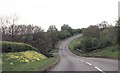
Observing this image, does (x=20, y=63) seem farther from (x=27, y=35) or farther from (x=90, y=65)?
(x=27, y=35)

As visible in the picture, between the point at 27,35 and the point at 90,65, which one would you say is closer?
the point at 90,65

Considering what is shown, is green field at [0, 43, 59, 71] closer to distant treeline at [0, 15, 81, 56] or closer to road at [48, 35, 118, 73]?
road at [48, 35, 118, 73]

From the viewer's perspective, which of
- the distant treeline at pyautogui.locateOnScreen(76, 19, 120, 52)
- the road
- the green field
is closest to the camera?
the road

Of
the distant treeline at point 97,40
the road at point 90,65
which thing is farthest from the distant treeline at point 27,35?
the road at point 90,65

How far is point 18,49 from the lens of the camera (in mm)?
35969

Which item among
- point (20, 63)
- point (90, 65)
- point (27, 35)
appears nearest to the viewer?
point (90, 65)

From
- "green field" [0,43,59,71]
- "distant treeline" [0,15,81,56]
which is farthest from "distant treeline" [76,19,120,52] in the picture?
"green field" [0,43,59,71]

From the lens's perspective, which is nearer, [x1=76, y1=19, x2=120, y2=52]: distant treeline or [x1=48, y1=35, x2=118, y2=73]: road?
[x1=48, y1=35, x2=118, y2=73]: road

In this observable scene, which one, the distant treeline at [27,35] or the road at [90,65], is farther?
the distant treeline at [27,35]

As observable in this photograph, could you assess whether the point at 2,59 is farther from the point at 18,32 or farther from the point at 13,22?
the point at 18,32

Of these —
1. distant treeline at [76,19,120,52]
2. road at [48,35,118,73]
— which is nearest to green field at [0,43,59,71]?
road at [48,35,118,73]

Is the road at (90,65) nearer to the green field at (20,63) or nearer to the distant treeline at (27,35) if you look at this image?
the green field at (20,63)

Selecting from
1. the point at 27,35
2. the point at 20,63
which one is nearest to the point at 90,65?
the point at 20,63

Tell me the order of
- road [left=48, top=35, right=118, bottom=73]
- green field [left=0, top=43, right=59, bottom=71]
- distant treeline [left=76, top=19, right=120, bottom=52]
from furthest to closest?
distant treeline [left=76, top=19, right=120, bottom=52] < green field [left=0, top=43, right=59, bottom=71] < road [left=48, top=35, right=118, bottom=73]
